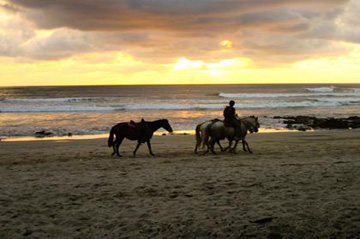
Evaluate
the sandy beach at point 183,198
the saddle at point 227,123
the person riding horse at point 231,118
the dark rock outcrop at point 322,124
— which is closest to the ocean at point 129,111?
the dark rock outcrop at point 322,124

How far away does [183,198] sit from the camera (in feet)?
22.1

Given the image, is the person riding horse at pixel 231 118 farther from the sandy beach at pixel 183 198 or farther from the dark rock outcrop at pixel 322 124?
the dark rock outcrop at pixel 322 124

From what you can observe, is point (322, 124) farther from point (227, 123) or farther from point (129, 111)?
A: point (129, 111)

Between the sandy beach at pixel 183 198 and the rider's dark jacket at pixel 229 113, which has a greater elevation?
the rider's dark jacket at pixel 229 113

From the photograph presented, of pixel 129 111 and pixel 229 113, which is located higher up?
pixel 229 113

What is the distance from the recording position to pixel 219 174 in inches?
345

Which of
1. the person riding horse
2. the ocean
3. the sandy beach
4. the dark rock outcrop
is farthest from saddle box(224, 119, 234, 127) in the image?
the dark rock outcrop

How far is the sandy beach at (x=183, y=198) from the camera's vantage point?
517 centimetres

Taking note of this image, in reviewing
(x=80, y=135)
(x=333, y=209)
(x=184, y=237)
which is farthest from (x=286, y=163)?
(x=80, y=135)

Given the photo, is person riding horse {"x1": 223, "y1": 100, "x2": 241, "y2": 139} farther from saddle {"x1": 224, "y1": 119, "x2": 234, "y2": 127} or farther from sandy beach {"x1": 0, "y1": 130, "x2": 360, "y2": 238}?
sandy beach {"x1": 0, "y1": 130, "x2": 360, "y2": 238}

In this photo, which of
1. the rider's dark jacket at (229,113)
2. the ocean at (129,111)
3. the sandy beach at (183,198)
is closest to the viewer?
the sandy beach at (183,198)

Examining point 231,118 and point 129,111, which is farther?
point 129,111

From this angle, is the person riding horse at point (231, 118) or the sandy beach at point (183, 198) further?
the person riding horse at point (231, 118)

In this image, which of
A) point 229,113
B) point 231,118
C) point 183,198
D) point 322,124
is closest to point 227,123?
point 231,118
